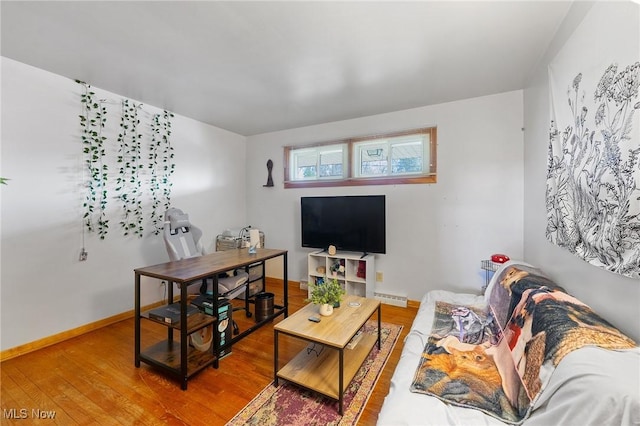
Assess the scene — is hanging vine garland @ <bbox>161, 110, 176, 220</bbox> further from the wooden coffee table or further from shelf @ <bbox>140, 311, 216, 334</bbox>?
the wooden coffee table

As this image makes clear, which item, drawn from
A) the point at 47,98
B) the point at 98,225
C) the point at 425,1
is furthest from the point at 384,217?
the point at 47,98

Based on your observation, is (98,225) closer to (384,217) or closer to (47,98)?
(47,98)

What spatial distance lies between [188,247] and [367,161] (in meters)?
2.49

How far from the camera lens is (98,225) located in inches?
107

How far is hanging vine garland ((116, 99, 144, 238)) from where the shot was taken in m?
2.89

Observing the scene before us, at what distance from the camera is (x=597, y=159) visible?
1.14 m

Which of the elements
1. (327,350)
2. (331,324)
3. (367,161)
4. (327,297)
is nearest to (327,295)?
(327,297)

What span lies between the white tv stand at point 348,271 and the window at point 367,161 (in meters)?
1.03

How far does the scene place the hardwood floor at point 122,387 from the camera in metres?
1.56

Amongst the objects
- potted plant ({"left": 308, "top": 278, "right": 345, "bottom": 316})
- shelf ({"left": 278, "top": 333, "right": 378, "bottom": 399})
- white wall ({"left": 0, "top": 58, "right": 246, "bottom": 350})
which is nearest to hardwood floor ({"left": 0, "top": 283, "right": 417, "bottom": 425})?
shelf ({"left": 278, "top": 333, "right": 378, "bottom": 399})

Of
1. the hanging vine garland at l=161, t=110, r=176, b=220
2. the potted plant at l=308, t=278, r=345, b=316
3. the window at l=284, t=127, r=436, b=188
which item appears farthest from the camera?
the hanging vine garland at l=161, t=110, r=176, b=220

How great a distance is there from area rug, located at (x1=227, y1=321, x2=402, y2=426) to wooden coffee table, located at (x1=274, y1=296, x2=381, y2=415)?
7 cm

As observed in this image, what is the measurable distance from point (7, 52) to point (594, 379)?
4.03 m

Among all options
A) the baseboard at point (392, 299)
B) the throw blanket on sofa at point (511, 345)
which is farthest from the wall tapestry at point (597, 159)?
the baseboard at point (392, 299)
